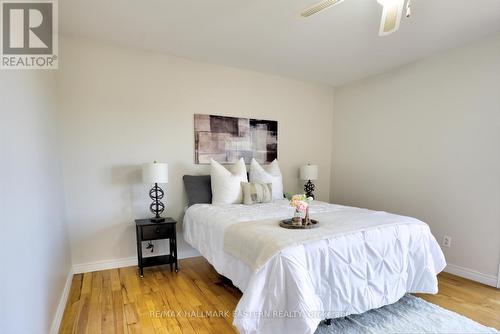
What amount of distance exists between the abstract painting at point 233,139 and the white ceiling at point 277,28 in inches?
31.0

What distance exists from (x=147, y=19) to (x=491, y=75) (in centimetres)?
335

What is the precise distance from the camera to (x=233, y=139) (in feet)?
11.6

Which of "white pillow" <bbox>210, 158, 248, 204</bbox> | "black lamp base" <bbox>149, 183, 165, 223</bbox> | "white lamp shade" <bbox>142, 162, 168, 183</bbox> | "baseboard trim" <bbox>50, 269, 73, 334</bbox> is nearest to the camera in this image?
"baseboard trim" <bbox>50, 269, 73, 334</bbox>

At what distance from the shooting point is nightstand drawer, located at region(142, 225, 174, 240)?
2.72 metres

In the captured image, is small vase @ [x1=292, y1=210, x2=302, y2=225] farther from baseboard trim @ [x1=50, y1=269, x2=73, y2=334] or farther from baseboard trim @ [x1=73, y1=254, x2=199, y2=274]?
baseboard trim @ [x1=73, y1=254, x2=199, y2=274]

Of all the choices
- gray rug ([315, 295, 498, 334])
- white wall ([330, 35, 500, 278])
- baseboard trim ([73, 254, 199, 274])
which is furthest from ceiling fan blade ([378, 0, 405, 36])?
baseboard trim ([73, 254, 199, 274])

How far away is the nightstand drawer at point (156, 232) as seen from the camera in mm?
2721

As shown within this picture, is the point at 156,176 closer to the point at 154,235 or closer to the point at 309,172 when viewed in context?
the point at 154,235

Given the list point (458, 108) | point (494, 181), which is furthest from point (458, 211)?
point (458, 108)

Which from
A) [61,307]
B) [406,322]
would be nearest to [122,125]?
[61,307]

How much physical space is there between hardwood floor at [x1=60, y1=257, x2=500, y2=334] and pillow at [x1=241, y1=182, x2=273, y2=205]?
91cm

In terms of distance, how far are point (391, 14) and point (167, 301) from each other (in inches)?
109

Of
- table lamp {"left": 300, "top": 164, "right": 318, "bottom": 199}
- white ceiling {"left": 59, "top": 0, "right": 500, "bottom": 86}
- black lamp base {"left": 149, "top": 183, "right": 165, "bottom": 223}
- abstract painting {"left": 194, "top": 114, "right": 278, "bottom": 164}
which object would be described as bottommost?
black lamp base {"left": 149, "top": 183, "right": 165, "bottom": 223}

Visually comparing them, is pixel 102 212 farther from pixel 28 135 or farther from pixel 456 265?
pixel 456 265
